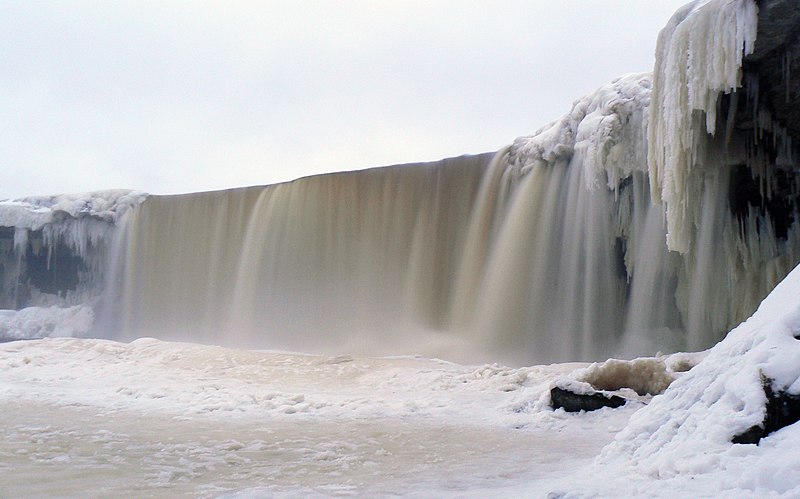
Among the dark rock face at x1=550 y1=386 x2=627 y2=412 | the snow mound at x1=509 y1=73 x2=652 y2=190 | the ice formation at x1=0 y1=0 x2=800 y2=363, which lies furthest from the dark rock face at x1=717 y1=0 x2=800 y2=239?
the dark rock face at x1=550 y1=386 x2=627 y2=412

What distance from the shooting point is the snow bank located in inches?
275

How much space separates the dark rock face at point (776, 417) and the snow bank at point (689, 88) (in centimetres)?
546

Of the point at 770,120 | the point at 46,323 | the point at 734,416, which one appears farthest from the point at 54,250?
the point at 734,416

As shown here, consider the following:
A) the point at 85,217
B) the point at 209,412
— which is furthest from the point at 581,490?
the point at 85,217

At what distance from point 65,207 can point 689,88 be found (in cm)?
1801

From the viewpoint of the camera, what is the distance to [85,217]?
19.6 metres

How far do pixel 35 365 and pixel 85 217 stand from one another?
9.97 m

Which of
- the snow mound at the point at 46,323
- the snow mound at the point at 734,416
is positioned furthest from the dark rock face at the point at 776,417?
the snow mound at the point at 46,323

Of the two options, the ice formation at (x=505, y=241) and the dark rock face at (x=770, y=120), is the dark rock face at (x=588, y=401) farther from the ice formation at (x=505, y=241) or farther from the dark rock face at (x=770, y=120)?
the dark rock face at (x=770, y=120)

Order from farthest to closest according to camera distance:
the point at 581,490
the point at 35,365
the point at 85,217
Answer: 1. the point at 85,217
2. the point at 35,365
3. the point at 581,490

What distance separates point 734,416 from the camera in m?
2.55

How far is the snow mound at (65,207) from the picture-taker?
63.0 ft

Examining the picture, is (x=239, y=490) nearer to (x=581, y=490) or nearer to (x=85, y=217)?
(x=581, y=490)

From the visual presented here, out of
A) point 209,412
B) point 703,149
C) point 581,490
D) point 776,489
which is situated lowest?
point 209,412
